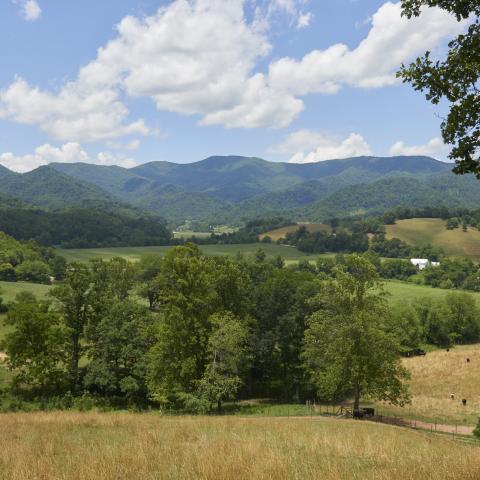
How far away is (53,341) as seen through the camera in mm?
41969

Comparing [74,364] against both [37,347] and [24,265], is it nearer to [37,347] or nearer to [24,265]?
[37,347]

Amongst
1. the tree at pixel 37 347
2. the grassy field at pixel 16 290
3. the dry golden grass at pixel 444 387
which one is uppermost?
the tree at pixel 37 347

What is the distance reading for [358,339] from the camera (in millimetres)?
36469

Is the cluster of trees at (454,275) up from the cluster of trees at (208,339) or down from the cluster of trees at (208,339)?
down

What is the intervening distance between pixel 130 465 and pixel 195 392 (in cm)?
2916

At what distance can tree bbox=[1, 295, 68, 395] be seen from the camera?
4175cm

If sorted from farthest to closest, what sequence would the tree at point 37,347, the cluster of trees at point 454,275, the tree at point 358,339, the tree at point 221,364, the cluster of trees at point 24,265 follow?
the cluster of trees at point 454,275 → the cluster of trees at point 24,265 → the tree at point 37,347 → the tree at point 358,339 → the tree at point 221,364

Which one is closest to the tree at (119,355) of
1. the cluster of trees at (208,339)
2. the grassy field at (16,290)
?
the cluster of trees at (208,339)

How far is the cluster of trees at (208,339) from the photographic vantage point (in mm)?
36844

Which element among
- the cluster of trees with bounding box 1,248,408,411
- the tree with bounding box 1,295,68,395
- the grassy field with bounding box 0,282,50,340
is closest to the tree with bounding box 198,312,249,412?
the cluster of trees with bounding box 1,248,408,411

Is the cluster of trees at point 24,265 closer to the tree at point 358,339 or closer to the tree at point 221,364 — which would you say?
the tree at point 221,364

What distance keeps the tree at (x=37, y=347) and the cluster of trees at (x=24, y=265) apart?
81.8m

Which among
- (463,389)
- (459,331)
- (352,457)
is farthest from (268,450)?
(459,331)

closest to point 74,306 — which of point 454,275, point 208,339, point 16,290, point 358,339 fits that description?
point 208,339
